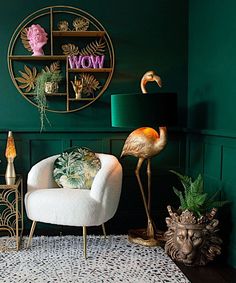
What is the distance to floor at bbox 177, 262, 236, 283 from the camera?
218 centimetres

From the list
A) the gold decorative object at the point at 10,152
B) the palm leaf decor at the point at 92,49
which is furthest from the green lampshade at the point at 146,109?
the gold decorative object at the point at 10,152

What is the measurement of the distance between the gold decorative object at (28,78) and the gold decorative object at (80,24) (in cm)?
54

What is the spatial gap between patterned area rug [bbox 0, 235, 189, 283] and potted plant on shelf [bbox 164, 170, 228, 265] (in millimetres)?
147

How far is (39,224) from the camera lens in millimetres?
3129

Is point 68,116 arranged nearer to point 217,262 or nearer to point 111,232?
point 111,232

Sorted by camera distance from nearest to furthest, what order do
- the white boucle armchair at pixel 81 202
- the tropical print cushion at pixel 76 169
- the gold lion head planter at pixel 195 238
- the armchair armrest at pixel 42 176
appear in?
1. the gold lion head planter at pixel 195 238
2. the white boucle armchair at pixel 81 202
3. the armchair armrest at pixel 42 176
4. the tropical print cushion at pixel 76 169

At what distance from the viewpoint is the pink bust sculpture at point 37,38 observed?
2877mm

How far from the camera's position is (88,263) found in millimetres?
2406

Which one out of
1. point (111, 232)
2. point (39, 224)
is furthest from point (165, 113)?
point (39, 224)

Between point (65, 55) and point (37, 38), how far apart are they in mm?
283

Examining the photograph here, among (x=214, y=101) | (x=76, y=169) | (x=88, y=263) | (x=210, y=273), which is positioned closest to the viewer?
(x=210, y=273)

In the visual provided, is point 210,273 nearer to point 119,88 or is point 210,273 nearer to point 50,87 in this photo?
point 119,88

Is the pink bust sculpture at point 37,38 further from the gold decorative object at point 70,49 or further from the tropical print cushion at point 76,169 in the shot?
the tropical print cushion at point 76,169

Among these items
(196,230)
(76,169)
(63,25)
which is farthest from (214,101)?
(63,25)
